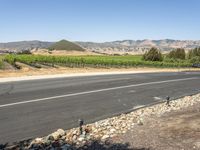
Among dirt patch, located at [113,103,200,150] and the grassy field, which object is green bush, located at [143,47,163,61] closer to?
the grassy field

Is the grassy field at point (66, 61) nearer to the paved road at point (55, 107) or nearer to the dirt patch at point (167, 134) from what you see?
the paved road at point (55, 107)

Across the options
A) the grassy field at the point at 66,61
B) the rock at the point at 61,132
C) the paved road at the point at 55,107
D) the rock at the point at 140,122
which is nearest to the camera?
the rock at the point at 61,132

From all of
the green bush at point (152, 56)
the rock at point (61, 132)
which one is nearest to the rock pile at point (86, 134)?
the rock at point (61, 132)

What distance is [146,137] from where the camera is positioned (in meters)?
8.97

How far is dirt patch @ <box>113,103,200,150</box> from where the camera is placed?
26.7 ft

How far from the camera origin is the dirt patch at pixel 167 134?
26.7ft

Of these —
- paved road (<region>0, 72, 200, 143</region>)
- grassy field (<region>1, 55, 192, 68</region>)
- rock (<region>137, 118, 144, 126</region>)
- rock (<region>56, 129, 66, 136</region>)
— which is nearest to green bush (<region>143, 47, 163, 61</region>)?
grassy field (<region>1, 55, 192, 68</region>)

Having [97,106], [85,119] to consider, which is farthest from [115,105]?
[85,119]

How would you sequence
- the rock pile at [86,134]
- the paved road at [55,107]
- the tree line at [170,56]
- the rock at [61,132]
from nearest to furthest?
1. the rock pile at [86,134]
2. the rock at [61,132]
3. the paved road at [55,107]
4. the tree line at [170,56]

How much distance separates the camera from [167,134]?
9.14 meters

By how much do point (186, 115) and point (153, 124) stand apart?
183 cm

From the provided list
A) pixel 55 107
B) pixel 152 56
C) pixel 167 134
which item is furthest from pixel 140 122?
pixel 152 56

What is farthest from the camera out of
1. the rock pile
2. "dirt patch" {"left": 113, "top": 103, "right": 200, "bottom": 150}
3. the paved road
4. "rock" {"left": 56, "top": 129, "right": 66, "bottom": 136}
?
the paved road

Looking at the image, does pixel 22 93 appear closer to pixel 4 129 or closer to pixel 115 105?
pixel 115 105
